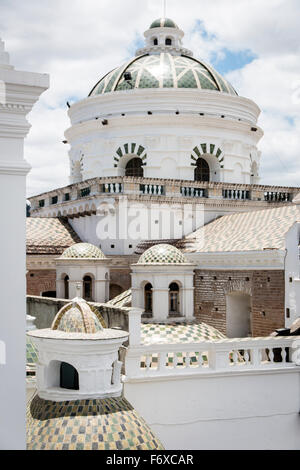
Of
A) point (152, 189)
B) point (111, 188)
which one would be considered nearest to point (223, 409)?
point (152, 189)

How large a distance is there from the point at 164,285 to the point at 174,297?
505 mm

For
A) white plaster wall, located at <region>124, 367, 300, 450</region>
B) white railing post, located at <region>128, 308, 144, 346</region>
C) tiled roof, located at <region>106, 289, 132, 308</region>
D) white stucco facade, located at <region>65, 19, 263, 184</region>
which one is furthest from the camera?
white stucco facade, located at <region>65, 19, 263, 184</region>

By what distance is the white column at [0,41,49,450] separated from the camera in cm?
518

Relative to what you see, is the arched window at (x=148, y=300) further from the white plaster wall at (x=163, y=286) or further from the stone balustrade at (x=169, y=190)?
the stone balustrade at (x=169, y=190)

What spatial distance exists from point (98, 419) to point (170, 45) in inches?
878

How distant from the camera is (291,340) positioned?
1251cm

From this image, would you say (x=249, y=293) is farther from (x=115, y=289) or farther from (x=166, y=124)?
(x=166, y=124)

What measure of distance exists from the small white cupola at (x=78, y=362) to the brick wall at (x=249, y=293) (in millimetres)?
6805

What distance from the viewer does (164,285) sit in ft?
50.0

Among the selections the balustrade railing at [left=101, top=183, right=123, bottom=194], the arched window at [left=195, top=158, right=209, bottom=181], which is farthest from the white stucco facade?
the balustrade railing at [left=101, top=183, right=123, bottom=194]

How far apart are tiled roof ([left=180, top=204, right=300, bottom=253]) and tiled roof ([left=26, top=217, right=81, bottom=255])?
4.63m

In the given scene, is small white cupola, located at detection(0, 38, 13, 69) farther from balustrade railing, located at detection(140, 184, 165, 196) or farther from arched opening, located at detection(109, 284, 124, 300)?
arched opening, located at detection(109, 284, 124, 300)
